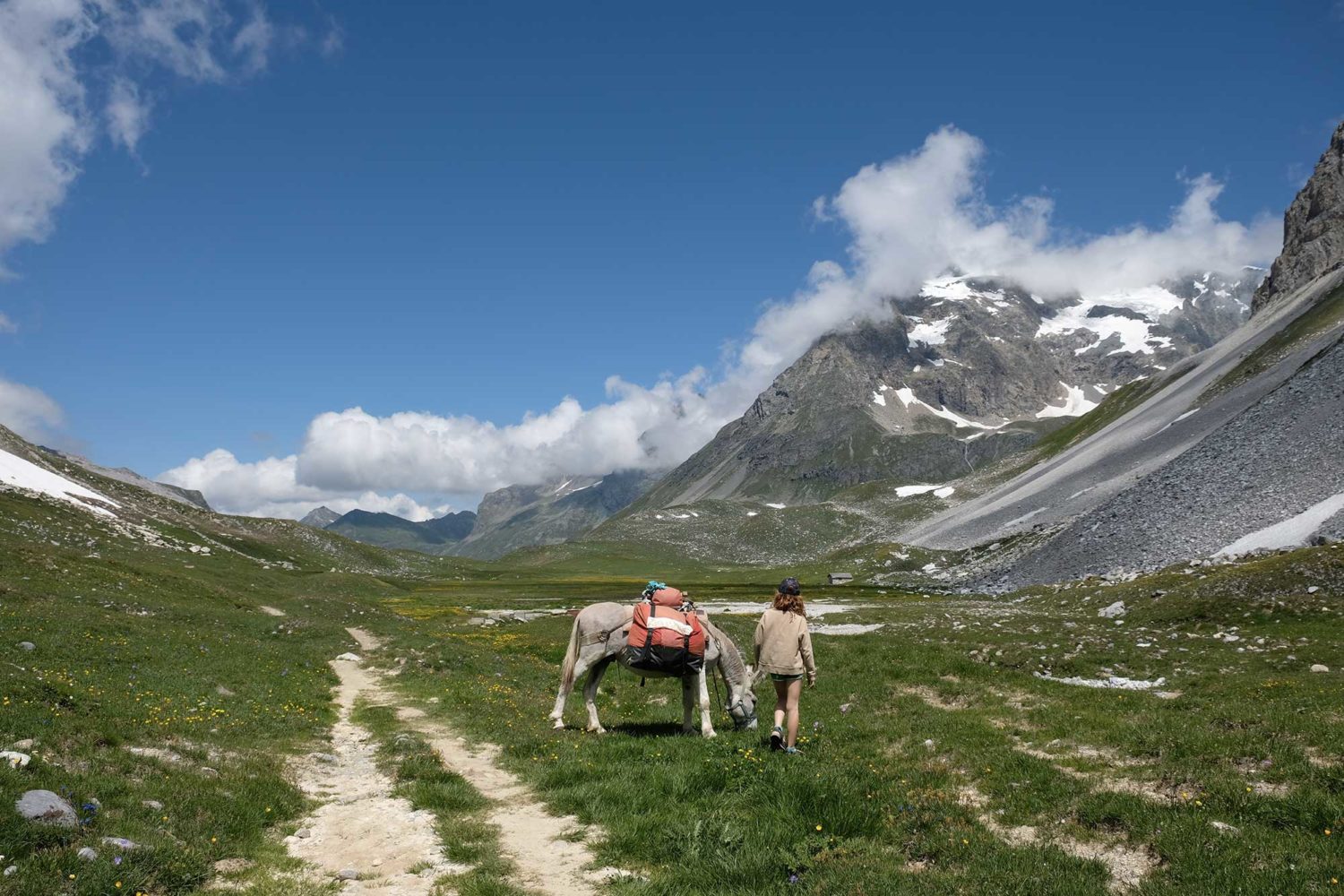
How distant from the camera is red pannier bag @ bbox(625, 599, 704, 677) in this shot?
16906 mm

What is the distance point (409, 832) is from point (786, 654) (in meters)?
7.78

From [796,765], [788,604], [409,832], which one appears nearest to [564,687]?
[788,604]

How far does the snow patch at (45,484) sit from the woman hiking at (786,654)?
323 ft

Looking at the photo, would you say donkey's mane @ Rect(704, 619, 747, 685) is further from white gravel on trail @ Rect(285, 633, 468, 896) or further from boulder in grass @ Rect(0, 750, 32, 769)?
boulder in grass @ Rect(0, 750, 32, 769)

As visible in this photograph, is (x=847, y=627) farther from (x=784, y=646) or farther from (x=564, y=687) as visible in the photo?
(x=784, y=646)

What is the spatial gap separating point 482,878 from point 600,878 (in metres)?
1.53

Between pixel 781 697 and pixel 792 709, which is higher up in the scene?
pixel 781 697

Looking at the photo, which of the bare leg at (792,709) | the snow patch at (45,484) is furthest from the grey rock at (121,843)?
the snow patch at (45,484)

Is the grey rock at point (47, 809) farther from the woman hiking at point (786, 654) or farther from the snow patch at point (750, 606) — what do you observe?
the snow patch at point (750, 606)

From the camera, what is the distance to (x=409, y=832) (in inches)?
461

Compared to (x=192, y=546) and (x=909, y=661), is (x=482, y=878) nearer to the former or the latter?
(x=909, y=661)

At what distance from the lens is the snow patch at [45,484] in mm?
85438

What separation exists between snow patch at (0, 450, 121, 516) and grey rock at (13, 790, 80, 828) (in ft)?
315

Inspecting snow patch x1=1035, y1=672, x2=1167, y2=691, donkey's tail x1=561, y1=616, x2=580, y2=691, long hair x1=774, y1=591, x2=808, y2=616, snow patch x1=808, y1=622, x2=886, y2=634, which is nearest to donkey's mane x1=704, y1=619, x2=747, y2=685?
long hair x1=774, y1=591, x2=808, y2=616
